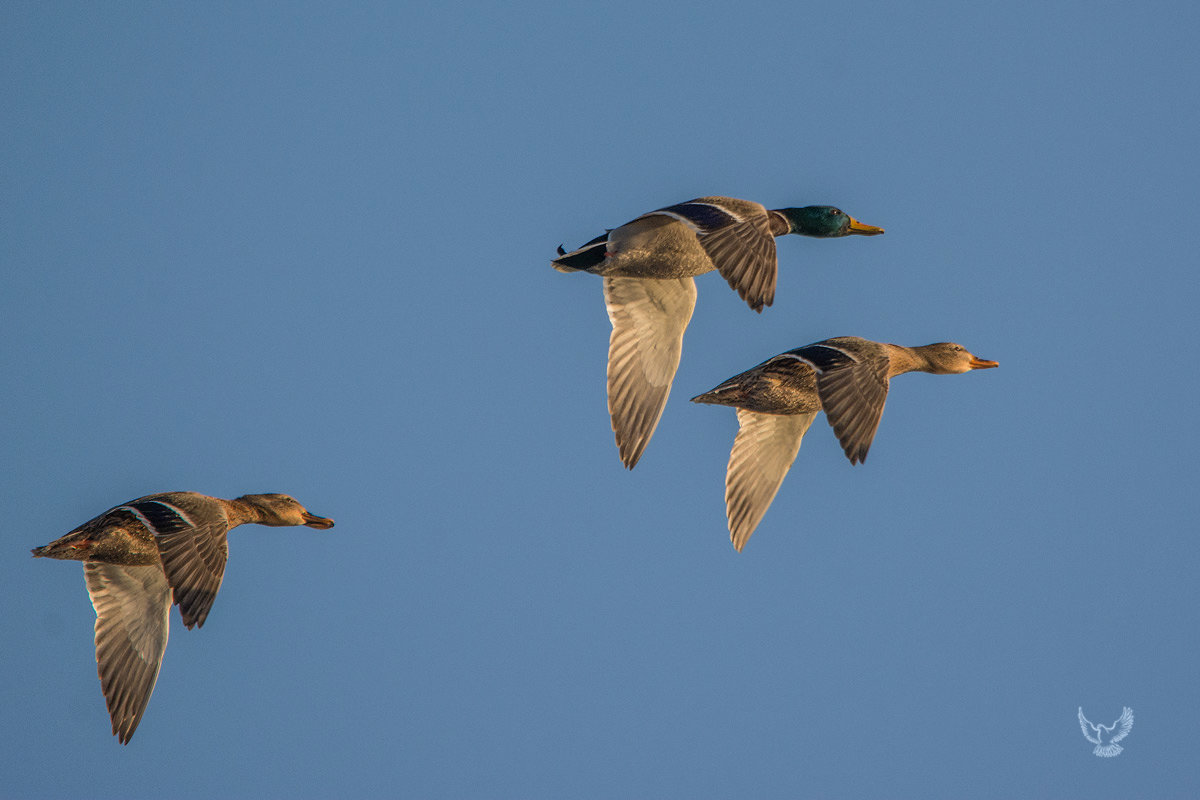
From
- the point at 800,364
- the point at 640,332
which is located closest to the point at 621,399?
the point at 640,332

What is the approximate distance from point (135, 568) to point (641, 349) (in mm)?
6407

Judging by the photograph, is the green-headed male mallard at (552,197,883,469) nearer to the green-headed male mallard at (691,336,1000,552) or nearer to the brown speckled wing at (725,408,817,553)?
the green-headed male mallard at (691,336,1000,552)

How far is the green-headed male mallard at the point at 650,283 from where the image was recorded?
62.0ft

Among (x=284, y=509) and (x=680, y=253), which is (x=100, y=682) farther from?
(x=680, y=253)

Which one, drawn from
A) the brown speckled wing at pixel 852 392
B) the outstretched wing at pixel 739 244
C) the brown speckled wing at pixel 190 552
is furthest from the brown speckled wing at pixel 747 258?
the brown speckled wing at pixel 190 552

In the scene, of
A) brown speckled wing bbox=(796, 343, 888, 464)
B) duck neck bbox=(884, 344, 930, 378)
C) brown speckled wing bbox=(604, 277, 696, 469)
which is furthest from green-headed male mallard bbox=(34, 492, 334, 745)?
duck neck bbox=(884, 344, 930, 378)

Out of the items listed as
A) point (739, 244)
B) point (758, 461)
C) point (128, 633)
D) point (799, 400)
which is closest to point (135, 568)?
point (128, 633)

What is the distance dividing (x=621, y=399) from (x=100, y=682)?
6764 millimetres

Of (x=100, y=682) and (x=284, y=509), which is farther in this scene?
(x=284, y=509)

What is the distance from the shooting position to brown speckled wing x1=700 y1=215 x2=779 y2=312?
16422 millimetres

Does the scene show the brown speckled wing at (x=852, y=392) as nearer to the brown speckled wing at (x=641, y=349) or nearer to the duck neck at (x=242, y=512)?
the brown speckled wing at (x=641, y=349)

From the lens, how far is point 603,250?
1911cm

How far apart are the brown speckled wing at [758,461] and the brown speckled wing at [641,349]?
1339 mm

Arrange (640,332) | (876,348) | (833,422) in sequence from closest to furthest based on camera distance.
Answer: (833,422), (876,348), (640,332)
